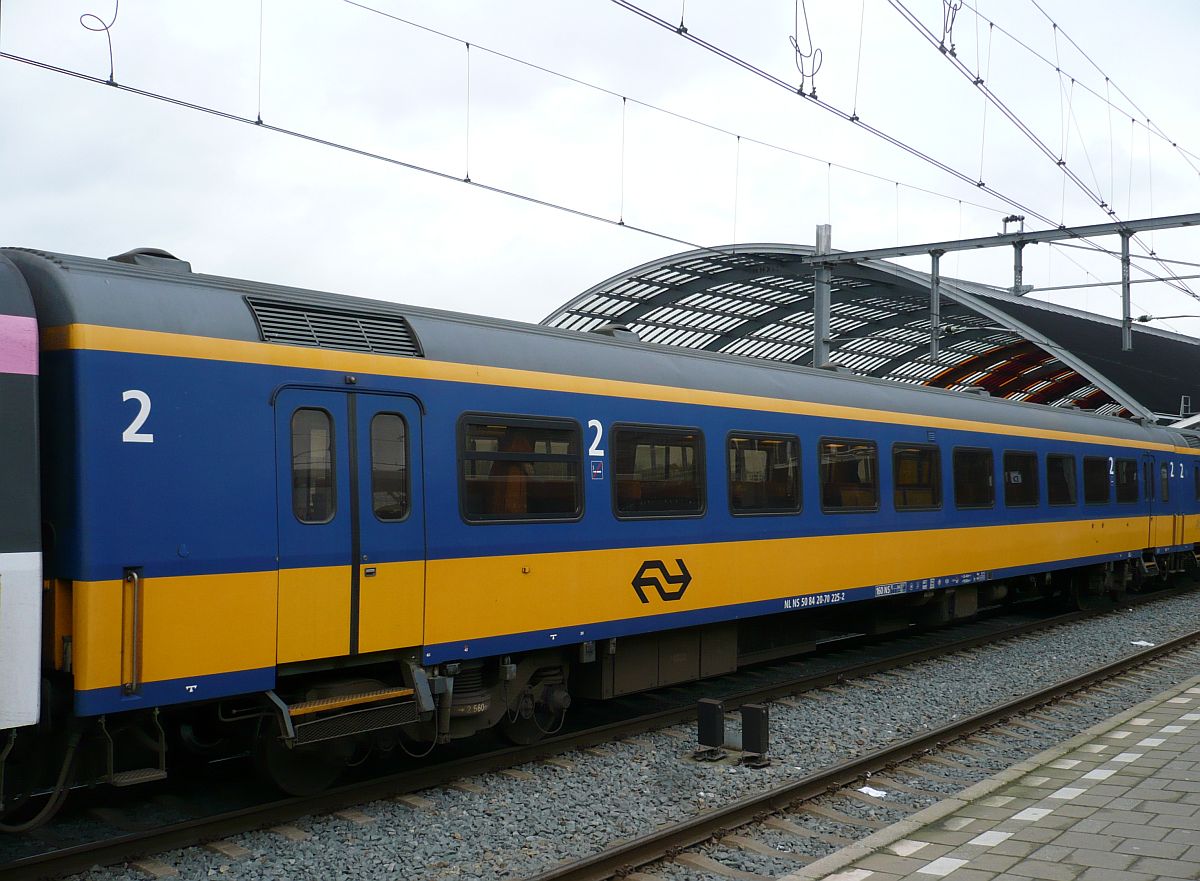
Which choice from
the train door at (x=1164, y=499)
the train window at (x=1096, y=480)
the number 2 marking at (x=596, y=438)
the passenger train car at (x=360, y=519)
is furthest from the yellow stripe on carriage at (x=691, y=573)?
the train door at (x=1164, y=499)

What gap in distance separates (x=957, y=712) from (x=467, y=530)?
559 centimetres

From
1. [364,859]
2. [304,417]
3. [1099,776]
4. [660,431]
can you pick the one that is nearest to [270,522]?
[304,417]

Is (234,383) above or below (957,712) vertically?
above

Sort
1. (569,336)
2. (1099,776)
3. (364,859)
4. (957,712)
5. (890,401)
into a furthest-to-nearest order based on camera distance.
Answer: (890,401), (957,712), (569,336), (1099,776), (364,859)

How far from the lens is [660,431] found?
31.6 ft

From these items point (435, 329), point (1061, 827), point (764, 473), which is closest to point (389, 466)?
point (435, 329)

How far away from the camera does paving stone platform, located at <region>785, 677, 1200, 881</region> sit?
5.66 metres

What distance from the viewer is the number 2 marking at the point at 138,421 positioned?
612 cm

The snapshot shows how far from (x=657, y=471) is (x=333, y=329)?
333cm

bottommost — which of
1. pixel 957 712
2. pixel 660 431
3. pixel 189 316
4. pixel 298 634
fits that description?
pixel 957 712

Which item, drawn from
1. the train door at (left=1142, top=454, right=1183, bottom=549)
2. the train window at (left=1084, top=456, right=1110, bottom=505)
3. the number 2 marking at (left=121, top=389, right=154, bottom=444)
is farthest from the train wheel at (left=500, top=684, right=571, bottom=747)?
the train door at (left=1142, top=454, right=1183, bottom=549)

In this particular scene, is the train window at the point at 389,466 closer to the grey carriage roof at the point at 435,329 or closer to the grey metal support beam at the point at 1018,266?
the grey carriage roof at the point at 435,329

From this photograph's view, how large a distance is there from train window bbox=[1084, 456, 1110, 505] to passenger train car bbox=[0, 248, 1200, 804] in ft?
22.2

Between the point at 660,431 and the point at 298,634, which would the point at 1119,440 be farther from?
the point at 298,634
